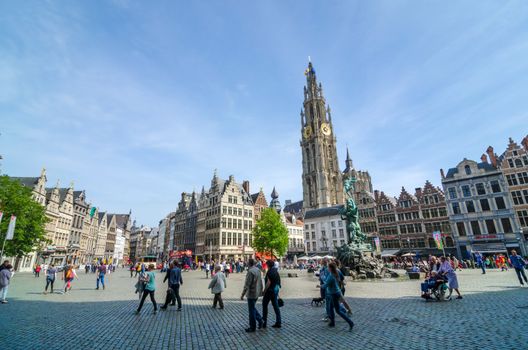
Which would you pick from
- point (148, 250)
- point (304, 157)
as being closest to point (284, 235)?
point (304, 157)

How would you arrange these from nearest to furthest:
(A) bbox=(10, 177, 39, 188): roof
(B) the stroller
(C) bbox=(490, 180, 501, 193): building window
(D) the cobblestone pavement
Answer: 1. (D) the cobblestone pavement
2. (B) the stroller
3. (C) bbox=(490, 180, 501, 193): building window
4. (A) bbox=(10, 177, 39, 188): roof

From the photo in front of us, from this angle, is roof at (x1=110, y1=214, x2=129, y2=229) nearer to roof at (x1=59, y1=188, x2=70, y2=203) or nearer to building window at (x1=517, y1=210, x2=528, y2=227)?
roof at (x1=59, y1=188, x2=70, y2=203)

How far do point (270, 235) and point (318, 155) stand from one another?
59.2 metres

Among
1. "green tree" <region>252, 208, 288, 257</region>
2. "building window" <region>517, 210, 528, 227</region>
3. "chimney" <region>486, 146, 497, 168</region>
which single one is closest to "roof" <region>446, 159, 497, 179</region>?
"chimney" <region>486, 146, 497, 168</region>

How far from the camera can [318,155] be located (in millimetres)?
97062

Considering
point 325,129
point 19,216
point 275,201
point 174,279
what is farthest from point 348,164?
point 174,279

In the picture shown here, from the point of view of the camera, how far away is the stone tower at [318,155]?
302 ft

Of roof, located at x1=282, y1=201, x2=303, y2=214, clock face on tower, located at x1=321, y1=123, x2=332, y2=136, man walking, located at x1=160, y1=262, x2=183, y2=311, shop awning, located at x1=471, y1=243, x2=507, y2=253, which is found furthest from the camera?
clock face on tower, located at x1=321, y1=123, x2=332, y2=136

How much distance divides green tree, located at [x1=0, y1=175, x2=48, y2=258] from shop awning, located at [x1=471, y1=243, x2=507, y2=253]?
61.6 metres

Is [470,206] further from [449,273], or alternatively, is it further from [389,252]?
[449,273]

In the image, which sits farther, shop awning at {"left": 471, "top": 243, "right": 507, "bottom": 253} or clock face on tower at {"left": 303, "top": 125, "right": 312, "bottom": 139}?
clock face on tower at {"left": 303, "top": 125, "right": 312, "bottom": 139}

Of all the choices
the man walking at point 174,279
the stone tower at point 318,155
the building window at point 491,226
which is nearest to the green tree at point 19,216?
the man walking at point 174,279

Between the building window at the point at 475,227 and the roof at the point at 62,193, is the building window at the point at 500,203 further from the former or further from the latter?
the roof at the point at 62,193

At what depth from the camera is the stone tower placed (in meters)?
92.1
